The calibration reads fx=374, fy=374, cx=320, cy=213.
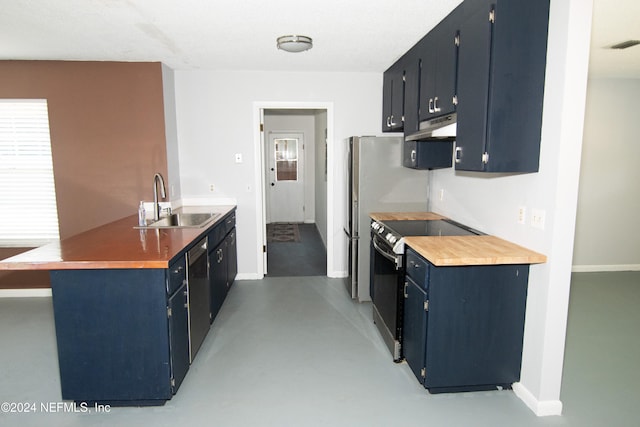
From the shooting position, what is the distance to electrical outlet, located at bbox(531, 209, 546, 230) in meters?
2.18

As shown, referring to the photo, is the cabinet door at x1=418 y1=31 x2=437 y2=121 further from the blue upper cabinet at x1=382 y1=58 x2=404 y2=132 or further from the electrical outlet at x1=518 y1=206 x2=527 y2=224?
the electrical outlet at x1=518 y1=206 x2=527 y2=224

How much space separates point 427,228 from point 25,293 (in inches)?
168

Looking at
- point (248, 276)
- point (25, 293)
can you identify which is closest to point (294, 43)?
point (248, 276)

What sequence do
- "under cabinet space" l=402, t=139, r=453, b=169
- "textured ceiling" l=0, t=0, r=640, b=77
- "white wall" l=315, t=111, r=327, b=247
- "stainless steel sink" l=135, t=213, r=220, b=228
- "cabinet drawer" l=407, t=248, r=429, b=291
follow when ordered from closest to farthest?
"cabinet drawer" l=407, t=248, r=429, b=291, "textured ceiling" l=0, t=0, r=640, b=77, "under cabinet space" l=402, t=139, r=453, b=169, "stainless steel sink" l=135, t=213, r=220, b=228, "white wall" l=315, t=111, r=327, b=247

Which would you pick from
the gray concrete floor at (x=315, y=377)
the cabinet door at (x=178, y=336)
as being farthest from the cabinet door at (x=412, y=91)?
the cabinet door at (x=178, y=336)

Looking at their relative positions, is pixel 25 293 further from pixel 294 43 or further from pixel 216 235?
pixel 294 43

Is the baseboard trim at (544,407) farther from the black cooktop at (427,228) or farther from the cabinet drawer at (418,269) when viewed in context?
the black cooktop at (427,228)

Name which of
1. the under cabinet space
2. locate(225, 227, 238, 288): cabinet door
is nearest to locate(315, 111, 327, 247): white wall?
locate(225, 227, 238, 288): cabinet door

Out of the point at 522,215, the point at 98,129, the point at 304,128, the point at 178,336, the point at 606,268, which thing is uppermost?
the point at 304,128

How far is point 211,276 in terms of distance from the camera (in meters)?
3.22

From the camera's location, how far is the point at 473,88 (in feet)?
7.50

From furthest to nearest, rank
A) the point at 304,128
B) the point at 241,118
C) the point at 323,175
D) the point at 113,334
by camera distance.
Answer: the point at 304,128
the point at 323,175
the point at 241,118
the point at 113,334

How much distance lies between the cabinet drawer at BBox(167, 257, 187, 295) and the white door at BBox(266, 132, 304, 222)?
6.16m

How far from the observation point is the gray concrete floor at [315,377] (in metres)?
2.18
